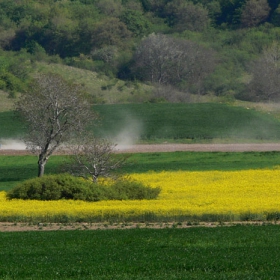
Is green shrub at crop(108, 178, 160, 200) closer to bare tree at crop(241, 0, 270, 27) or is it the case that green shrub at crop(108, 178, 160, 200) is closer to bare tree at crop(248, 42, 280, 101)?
bare tree at crop(248, 42, 280, 101)

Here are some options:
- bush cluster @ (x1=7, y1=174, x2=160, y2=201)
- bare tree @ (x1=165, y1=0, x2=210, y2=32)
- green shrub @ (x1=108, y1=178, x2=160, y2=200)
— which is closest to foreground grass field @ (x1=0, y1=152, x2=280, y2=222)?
green shrub @ (x1=108, y1=178, x2=160, y2=200)

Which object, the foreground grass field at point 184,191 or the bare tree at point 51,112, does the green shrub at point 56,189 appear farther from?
the bare tree at point 51,112

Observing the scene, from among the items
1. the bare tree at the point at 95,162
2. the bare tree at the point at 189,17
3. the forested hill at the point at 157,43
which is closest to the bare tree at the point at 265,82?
the forested hill at the point at 157,43

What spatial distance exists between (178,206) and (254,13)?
123016 millimetres

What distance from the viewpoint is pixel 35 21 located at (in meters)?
155

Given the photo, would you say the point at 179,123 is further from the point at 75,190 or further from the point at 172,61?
the point at 75,190

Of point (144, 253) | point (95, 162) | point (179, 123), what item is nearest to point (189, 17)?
point (179, 123)

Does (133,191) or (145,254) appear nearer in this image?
(145,254)

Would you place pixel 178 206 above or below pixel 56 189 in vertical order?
below

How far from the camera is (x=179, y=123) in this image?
90.2 metres

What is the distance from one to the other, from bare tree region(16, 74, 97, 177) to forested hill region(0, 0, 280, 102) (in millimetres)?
49771

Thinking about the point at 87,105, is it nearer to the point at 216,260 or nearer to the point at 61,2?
the point at 216,260

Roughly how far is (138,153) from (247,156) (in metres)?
8.32

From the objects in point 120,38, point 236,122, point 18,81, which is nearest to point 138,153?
point 236,122
